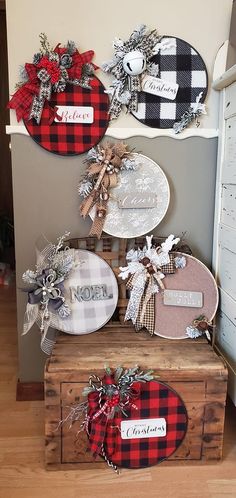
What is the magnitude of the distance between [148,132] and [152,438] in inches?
43.4

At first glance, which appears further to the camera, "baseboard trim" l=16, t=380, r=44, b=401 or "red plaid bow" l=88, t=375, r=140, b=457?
"baseboard trim" l=16, t=380, r=44, b=401

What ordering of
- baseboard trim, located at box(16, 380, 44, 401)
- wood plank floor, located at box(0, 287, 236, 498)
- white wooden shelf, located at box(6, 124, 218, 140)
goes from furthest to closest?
baseboard trim, located at box(16, 380, 44, 401)
white wooden shelf, located at box(6, 124, 218, 140)
wood plank floor, located at box(0, 287, 236, 498)

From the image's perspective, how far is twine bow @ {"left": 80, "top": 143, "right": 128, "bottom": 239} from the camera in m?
1.50

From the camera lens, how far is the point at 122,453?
1.31 metres

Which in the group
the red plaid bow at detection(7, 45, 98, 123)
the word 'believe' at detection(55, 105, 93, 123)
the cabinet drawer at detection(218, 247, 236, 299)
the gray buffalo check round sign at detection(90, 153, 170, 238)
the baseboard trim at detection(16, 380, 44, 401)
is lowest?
the baseboard trim at detection(16, 380, 44, 401)

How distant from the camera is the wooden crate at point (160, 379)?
51.0 inches

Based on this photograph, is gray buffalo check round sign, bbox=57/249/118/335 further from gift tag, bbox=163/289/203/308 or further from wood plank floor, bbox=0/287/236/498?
wood plank floor, bbox=0/287/236/498

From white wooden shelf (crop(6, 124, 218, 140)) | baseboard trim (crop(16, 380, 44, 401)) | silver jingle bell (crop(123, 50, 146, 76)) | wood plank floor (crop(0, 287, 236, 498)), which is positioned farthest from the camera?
baseboard trim (crop(16, 380, 44, 401))

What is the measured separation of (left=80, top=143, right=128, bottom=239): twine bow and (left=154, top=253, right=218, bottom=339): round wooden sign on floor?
→ 1.10 ft

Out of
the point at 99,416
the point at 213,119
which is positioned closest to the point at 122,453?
the point at 99,416

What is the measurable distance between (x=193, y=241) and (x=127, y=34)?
2.75 feet

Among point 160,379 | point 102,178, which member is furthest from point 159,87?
point 160,379

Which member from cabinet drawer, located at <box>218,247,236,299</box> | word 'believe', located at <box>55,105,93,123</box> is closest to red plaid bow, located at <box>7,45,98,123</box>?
word 'believe', located at <box>55,105,93,123</box>

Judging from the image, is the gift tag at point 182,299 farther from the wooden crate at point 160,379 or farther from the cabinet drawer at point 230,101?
the cabinet drawer at point 230,101
